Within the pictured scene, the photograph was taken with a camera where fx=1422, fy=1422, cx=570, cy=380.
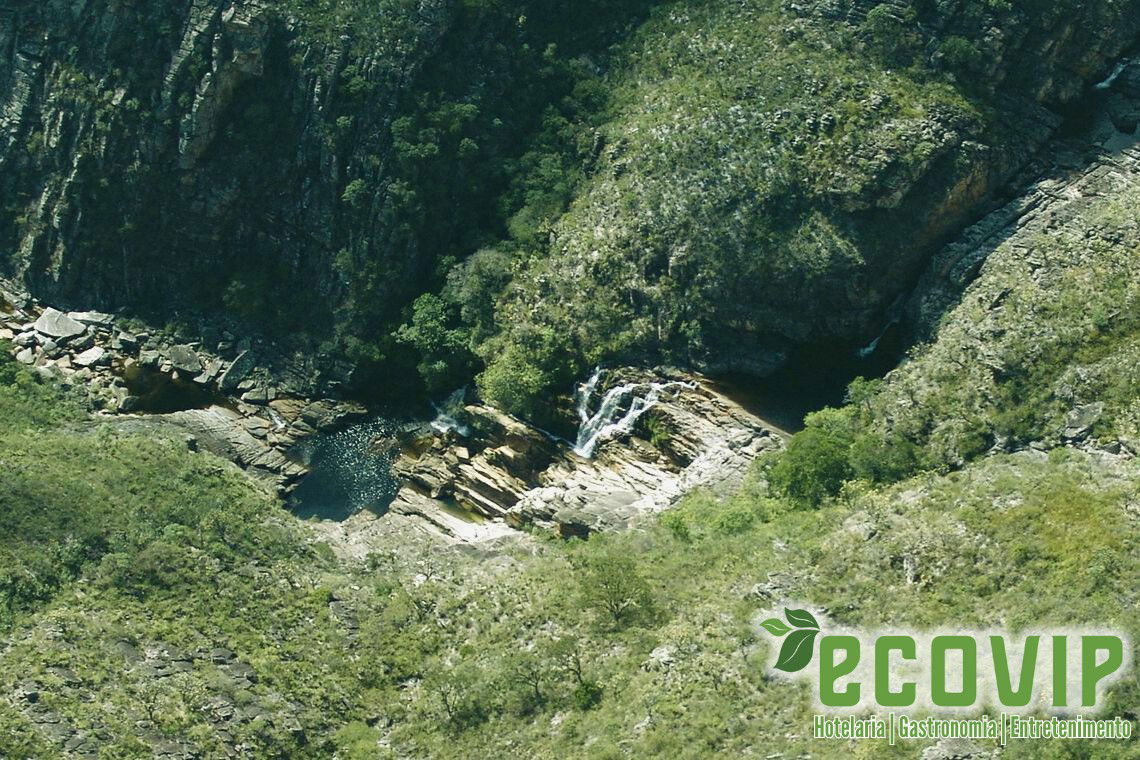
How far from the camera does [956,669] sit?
53.0 meters

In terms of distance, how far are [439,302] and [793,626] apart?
37.8m

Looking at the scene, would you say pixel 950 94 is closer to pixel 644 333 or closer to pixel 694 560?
pixel 644 333

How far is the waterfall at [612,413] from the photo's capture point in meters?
80.6

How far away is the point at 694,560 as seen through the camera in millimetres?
65250

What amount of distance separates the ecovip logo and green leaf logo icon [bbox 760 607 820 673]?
0.13ft

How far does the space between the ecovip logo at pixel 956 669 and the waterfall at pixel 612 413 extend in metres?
24.4

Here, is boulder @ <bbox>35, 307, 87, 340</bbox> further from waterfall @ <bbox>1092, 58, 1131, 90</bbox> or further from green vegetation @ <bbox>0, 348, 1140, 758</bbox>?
waterfall @ <bbox>1092, 58, 1131, 90</bbox>

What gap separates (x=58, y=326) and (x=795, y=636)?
54.6 m

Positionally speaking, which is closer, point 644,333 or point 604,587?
point 604,587

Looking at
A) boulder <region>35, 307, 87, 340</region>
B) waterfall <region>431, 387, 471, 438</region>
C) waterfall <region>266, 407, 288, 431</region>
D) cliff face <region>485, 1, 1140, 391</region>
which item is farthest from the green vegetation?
boulder <region>35, 307, 87, 340</region>

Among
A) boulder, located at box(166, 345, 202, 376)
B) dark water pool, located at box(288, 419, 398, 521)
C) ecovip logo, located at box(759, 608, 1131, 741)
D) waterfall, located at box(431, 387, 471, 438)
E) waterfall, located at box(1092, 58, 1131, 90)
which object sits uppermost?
waterfall, located at box(1092, 58, 1131, 90)

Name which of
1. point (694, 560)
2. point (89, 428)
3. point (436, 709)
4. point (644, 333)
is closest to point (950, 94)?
point (644, 333)

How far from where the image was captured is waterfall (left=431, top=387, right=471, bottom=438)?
85.1m

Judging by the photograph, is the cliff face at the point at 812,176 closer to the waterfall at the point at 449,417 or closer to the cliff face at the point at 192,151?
the waterfall at the point at 449,417
